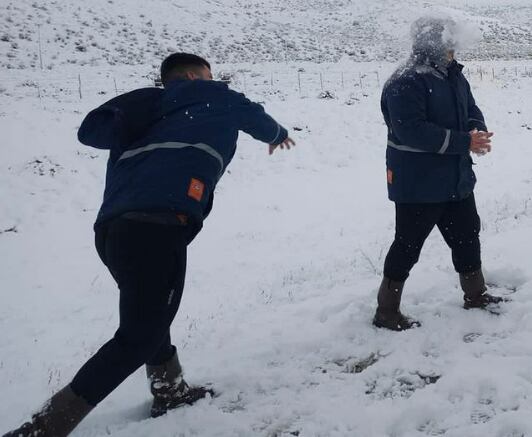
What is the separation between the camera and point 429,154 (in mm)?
3373

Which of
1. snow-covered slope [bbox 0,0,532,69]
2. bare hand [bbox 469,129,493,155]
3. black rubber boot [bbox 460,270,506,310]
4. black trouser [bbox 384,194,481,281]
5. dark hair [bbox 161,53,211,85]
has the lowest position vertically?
black rubber boot [bbox 460,270,506,310]

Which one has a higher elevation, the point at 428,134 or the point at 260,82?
the point at 260,82

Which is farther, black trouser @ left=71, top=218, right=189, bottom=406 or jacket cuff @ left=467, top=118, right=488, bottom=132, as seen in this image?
jacket cuff @ left=467, top=118, right=488, bottom=132

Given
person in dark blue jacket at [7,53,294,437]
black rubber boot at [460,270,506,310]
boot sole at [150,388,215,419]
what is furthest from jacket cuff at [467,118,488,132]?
boot sole at [150,388,215,419]

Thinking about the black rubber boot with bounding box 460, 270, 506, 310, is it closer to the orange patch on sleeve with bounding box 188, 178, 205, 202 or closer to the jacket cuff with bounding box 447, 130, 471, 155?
the jacket cuff with bounding box 447, 130, 471, 155

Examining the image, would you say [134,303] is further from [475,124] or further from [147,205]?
[475,124]

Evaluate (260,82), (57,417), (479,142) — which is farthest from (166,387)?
(260,82)

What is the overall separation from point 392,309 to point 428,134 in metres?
1.36

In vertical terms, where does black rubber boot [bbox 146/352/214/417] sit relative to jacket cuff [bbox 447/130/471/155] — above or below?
below

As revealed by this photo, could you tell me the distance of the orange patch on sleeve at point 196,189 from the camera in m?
2.58

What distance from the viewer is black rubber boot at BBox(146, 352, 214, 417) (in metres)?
2.93

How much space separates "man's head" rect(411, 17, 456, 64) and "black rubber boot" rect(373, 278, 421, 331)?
1653 mm

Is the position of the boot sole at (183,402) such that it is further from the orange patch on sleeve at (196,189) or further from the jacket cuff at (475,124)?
the jacket cuff at (475,124)

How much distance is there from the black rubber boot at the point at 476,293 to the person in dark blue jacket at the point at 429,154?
0.02m
